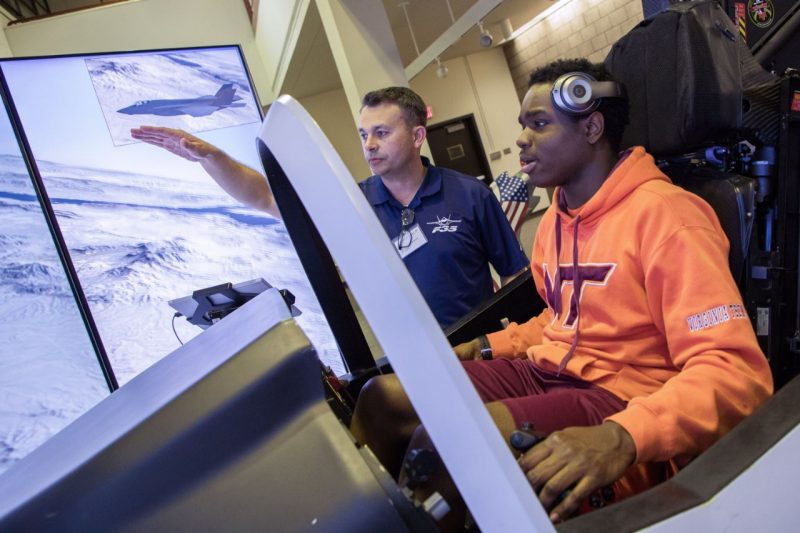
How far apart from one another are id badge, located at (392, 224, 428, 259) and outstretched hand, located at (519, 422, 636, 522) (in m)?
1.12

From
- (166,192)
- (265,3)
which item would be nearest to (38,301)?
(166,192)

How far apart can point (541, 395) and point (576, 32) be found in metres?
7.65

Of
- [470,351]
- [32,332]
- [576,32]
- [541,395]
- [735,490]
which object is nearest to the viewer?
[735,490]

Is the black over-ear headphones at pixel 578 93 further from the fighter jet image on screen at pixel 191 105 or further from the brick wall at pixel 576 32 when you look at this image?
the brick wall at pixel 576 32

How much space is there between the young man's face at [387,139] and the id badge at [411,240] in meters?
0.21

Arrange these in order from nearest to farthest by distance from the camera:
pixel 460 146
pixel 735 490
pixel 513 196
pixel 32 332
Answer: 1. pixel 735 490
2. pixel 32 332
3. pixel 513 196
4. pixel 460 146

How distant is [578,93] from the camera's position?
1.09 m

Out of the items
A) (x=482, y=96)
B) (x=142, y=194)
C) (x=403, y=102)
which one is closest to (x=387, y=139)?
(x=403, y=102)

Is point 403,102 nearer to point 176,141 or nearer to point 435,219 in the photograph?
point 435,219

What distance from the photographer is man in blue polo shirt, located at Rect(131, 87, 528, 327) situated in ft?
5.75

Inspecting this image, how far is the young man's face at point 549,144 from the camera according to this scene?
1127 mm

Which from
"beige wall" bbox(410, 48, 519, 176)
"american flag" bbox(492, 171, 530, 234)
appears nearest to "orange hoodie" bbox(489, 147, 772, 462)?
"american flag" bbox(492, 171, 530, 234)

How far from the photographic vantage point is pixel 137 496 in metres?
0.49

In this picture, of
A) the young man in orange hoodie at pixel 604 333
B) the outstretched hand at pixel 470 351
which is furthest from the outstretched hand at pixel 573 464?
the outstretched hand at pixel 470 351
